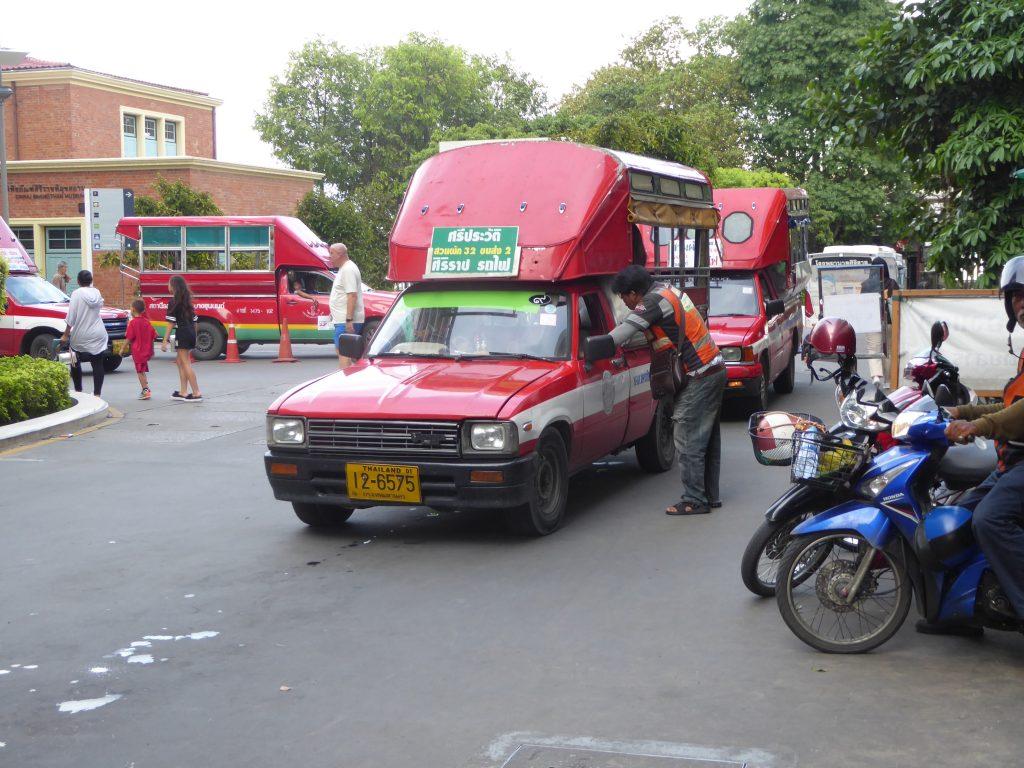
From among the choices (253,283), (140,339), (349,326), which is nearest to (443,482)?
(349,326)

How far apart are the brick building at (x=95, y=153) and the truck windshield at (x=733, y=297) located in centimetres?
2753

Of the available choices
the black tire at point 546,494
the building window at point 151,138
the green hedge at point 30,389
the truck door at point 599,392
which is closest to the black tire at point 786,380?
the truck door at point 599,392

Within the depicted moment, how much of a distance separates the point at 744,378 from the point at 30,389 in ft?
26.9

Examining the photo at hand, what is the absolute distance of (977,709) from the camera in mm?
4922

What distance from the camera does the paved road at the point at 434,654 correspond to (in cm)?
466

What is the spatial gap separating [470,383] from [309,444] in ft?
3.72

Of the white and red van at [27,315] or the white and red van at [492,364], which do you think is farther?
the white and red van at [27,315]

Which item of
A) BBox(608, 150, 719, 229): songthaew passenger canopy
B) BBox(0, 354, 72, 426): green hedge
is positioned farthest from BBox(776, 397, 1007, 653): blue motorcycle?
BBox(0, 354, 72, 426): green hedge

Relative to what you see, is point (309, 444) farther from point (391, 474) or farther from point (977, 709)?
point (977, 709)

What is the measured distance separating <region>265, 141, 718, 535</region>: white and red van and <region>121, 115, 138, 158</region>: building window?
4197 cm

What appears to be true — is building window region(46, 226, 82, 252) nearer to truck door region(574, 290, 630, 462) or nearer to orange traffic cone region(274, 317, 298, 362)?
orange traffic cone region(274, 317, 298, 362)

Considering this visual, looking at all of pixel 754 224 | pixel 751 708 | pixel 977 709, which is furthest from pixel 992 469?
pixel 754 224

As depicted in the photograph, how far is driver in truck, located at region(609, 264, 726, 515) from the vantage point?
8.80 metres

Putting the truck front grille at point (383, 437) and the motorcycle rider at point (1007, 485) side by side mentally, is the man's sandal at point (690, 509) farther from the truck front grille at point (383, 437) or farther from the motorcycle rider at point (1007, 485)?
the motorcycle rider at point (1007, 485)
